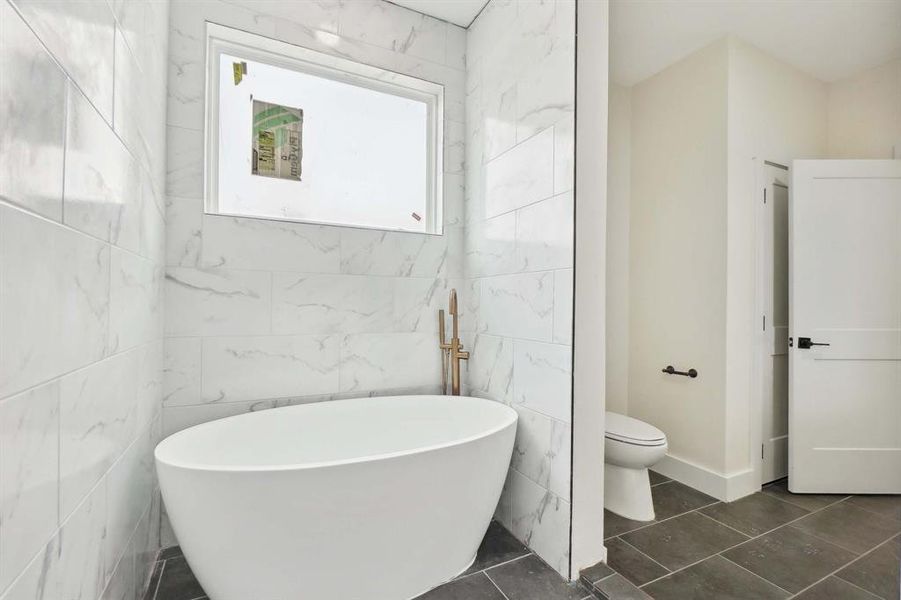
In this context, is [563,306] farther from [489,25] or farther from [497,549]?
[489,25]

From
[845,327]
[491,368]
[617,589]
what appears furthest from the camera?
[845,327]

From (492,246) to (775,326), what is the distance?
204 cm

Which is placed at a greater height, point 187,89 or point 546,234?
point 187,89

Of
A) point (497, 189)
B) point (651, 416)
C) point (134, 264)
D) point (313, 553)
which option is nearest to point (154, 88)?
point (134, 264)

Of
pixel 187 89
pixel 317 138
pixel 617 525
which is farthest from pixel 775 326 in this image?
pixel 187 89

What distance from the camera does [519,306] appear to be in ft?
6.40

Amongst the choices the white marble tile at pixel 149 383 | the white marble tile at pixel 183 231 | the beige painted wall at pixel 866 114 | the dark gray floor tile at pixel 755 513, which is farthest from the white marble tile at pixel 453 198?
the beige painted wall at pixel 866 114

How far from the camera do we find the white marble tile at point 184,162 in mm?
1839

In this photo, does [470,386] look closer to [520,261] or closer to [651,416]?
[520,261]

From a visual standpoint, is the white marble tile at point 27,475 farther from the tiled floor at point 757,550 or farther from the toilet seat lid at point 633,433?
the toilet seat lid at point 633,433

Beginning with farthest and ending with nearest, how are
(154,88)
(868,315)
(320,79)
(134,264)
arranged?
(868,315) < (320,79) < (154,88) < (134,264)

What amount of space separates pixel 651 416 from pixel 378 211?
7.54 ft

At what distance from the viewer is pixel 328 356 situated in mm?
2105

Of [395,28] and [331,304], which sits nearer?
[331,304]
